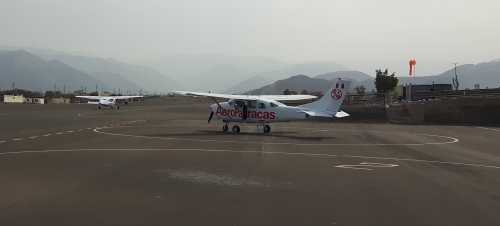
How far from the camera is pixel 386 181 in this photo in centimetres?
973

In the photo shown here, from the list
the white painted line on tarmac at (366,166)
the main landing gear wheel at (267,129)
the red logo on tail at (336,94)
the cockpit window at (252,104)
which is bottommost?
the white painted line on tarmac at (366,166)

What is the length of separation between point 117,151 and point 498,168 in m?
11.3

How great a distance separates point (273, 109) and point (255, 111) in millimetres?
981

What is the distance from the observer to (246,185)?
9062 millimetres

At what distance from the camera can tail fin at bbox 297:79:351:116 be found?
21.3 metres

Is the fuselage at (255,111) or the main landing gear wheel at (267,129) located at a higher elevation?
the fuselage at (255,111)

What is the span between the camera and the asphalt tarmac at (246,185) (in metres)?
6.70

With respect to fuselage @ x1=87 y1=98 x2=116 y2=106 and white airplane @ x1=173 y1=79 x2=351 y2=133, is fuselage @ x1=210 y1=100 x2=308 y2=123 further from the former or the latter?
fuselage @ x1=87 y1=98 x2=116 y2=106

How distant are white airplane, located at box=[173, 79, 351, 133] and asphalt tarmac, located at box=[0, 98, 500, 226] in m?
5.04

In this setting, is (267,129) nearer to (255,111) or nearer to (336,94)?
(255,111)

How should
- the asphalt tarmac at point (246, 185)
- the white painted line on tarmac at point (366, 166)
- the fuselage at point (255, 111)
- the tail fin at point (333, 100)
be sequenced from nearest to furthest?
the asphalt tarmac at point (246, 185) → the white painted line on tarmac at point (366, 166) → the tail fin at point (333, 100) → the fuselage at point (255, 111)

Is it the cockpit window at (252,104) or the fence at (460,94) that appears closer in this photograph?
the cockpit window at (252,104)

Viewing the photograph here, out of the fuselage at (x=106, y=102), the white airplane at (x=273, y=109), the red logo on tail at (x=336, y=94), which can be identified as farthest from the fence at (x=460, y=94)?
the fuselage at (x=106, y=102)

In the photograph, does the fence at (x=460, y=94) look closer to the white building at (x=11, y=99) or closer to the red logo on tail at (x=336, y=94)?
the red logo on tail at (x=336, y=94)
